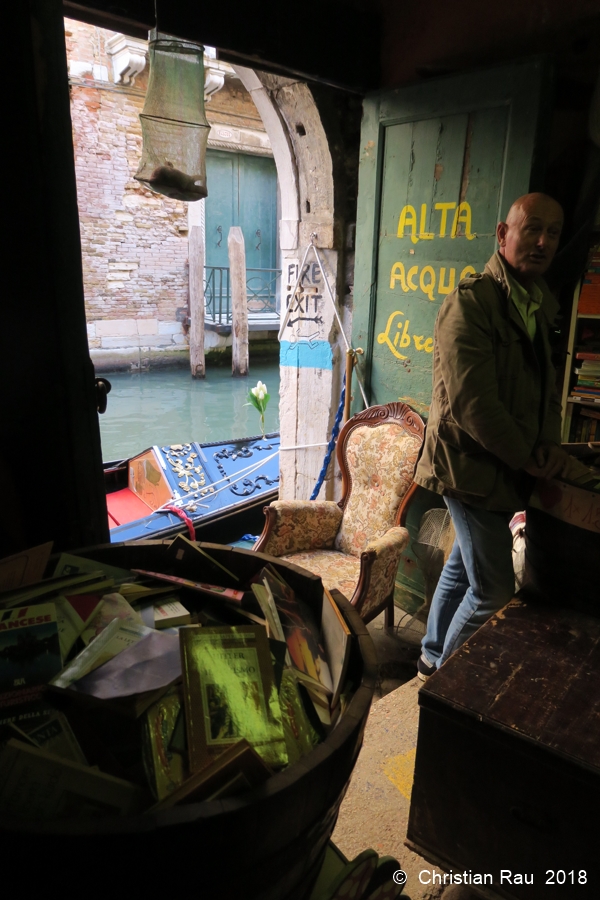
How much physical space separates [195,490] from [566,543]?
10.5 feet

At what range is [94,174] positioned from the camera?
10.2m

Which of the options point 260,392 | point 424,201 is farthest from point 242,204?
point 424,201

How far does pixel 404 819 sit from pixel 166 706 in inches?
41.3

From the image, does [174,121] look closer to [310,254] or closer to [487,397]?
[310,254]

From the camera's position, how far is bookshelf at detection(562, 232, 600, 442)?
2.50 metres

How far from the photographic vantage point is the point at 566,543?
145cm

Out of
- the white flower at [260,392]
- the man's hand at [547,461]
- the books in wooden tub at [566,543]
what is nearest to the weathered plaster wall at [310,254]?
the white flower at [260,392]

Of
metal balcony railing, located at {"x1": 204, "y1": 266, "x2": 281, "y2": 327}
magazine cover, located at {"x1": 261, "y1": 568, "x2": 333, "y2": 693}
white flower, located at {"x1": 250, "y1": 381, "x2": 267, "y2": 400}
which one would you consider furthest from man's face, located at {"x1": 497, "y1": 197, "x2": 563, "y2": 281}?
metal balcony railing, located at {"x1": 204, "y1": 266, "x2": 281, "y2": 327}

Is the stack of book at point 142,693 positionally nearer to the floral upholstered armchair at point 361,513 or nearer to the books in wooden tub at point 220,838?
the books in wooden tub at point 220,838

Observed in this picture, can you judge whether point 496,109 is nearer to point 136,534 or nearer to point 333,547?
point 333,547

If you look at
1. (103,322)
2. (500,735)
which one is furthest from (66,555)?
(103,322)

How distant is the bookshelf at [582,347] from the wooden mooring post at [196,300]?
9069 millimetres

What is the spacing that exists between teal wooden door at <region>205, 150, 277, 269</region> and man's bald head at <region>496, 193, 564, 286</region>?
39.4 ft

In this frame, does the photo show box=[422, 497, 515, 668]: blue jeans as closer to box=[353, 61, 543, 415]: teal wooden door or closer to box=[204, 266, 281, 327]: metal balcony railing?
box=[353, 61, 543, 415]: teal wooden door
